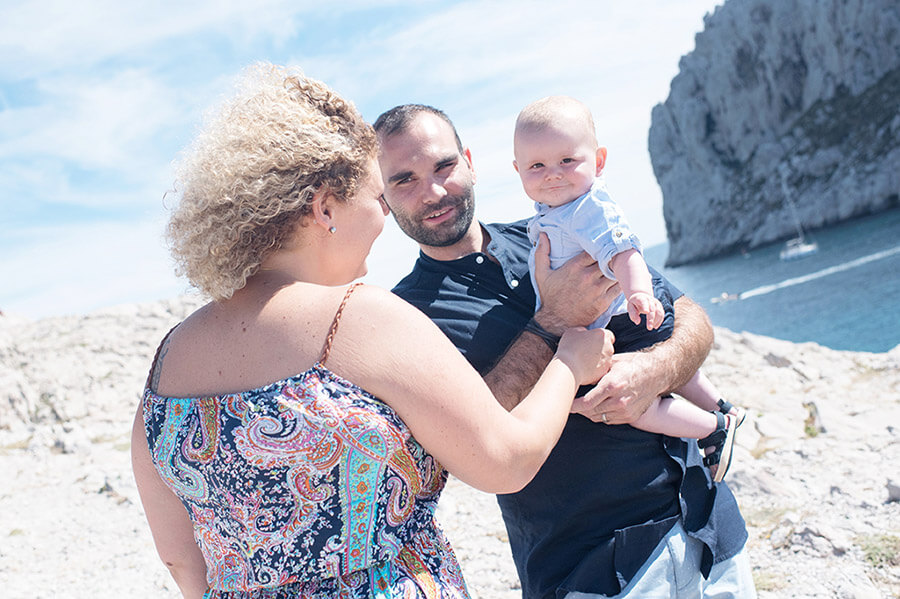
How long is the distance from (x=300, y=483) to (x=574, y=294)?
1.34 metres

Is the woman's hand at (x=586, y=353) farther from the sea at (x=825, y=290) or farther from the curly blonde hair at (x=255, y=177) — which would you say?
the sea at (x=825, y=290)

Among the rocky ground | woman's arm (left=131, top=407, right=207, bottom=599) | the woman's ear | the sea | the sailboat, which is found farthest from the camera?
the sailboat

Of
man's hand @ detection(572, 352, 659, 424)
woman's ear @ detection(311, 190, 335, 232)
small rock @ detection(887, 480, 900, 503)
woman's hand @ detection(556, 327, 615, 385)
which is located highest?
woman's ear @ detection(311, 190, 335, 232)

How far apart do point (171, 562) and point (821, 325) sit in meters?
42.6

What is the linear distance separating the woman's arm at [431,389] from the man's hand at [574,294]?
837mm

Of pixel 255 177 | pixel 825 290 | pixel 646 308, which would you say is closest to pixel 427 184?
pixel 646 308

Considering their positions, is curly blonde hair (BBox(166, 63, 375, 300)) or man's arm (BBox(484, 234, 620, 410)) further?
man's arm (BBox(484, 234, 620, 410))

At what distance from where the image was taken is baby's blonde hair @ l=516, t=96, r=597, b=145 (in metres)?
2.91

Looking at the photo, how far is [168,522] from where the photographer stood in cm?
196

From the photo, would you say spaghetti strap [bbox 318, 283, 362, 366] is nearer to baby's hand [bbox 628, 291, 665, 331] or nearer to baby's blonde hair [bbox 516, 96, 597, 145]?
baby's hand [bbox 628, 291, 665, 331]

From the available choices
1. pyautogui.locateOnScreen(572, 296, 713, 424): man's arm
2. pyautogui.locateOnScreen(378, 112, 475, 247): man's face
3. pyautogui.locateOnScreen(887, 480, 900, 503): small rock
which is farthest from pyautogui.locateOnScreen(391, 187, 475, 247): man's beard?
pyautogui.locateOnScreen(887, 480, 900, 503): small rock

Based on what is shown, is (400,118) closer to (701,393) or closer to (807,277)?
(701,393)

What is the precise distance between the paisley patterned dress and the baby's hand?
3.58ft

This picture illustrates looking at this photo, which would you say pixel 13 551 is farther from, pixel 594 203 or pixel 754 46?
pixel 754 46
